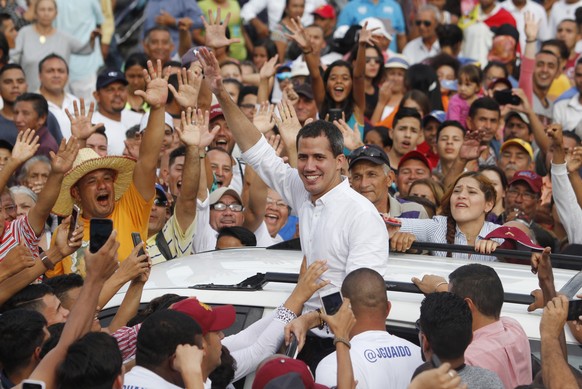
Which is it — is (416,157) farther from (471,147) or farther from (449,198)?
(449,198)

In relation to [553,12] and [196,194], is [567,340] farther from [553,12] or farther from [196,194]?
[553,12]

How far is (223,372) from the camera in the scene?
17.4ft

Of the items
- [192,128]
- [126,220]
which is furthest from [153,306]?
[192,128]

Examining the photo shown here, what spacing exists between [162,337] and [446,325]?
1.18 metres

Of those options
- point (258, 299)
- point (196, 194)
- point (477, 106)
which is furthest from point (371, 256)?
point (477, 106)

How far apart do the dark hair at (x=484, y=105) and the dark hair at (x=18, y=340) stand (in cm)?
737

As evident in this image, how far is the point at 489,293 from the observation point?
538cm

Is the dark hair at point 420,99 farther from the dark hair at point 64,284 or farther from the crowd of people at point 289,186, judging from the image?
the dark hair at point 64,284

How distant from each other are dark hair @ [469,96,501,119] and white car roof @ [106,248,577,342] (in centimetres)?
538

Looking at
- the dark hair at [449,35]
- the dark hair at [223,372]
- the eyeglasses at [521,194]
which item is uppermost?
the dark hair at [449,35]

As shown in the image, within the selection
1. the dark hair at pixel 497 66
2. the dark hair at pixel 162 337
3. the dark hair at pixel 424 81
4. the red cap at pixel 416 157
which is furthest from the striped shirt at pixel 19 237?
the dark hair at pixel 497 66

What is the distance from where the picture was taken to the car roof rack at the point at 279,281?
570 centimetres

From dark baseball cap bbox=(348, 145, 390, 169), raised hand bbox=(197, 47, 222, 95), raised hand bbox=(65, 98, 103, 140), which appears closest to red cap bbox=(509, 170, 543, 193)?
dark baseball cap bbox=(348, 145, 390, 169)

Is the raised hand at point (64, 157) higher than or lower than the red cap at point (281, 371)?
higher
